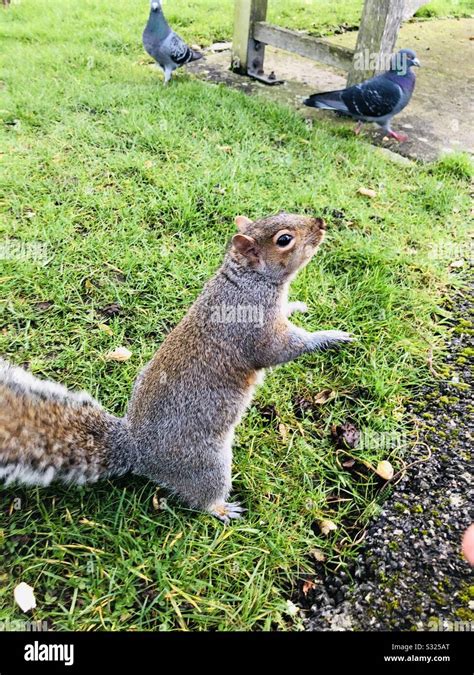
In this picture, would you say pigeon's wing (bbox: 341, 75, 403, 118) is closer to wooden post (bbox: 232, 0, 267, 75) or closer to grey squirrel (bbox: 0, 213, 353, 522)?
wooden post (bbox: 232, 0, 267, 75)

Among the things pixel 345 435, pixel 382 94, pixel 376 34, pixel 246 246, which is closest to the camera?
pixel 246 246

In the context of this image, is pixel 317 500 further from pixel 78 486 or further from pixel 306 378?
pixel 78 486

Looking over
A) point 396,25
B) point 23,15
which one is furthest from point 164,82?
point 23,15

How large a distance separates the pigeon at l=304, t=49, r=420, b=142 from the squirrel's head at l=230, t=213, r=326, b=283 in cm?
223

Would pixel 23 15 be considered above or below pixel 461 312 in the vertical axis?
above

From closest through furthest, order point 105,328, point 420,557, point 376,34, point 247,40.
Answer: point 420,557 → point 105,328 → point 376,34 → point 247,40

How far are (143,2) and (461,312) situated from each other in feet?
20.8

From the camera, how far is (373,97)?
12.3ft

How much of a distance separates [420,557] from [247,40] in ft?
15.4

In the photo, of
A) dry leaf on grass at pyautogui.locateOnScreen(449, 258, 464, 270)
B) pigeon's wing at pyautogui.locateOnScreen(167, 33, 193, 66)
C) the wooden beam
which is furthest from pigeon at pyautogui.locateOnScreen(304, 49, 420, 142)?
dry leaf on grass at pyautogui.locateOnScreen(449, 258, 464, 270)

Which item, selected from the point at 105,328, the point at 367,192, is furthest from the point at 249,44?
the point at 105,328

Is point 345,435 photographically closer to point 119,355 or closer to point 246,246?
point 246,246

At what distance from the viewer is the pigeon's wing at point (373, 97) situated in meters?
3.71

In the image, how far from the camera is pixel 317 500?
187cm
